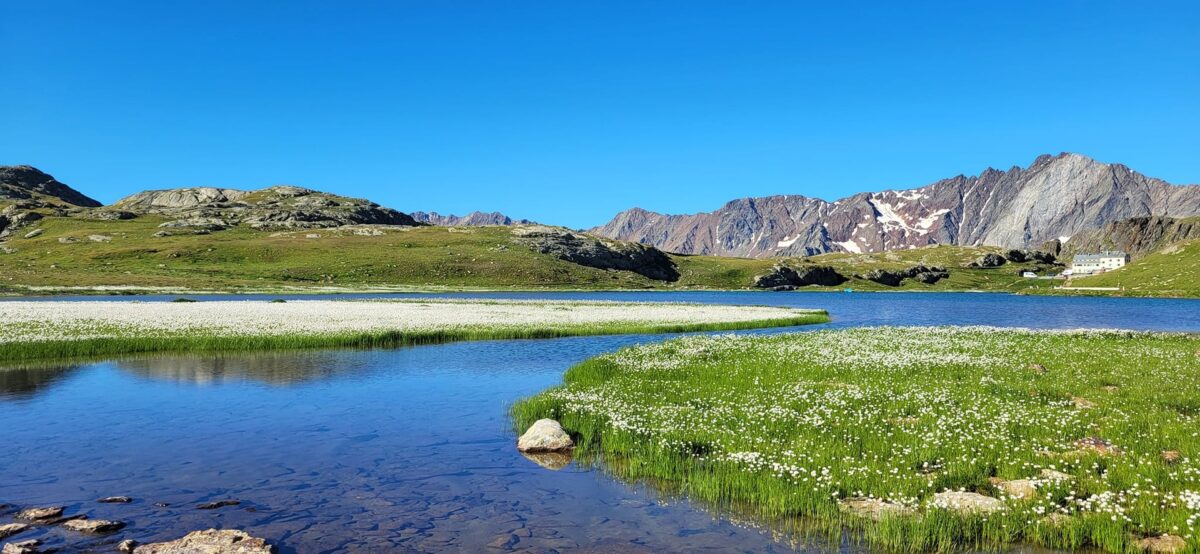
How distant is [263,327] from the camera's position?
1945 inches

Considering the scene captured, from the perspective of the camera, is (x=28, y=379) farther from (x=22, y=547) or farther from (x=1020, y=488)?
(x=1020, y=488)

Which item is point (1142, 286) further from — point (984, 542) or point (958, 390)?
point (984, 542)

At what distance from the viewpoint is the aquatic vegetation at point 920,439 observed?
38.5 feet

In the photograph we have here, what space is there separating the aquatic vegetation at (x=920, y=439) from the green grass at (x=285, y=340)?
69.3ft

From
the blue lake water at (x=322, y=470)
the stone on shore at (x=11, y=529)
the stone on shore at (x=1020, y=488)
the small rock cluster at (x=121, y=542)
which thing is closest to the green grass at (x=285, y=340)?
the blue lake water at (x=322, y=470)

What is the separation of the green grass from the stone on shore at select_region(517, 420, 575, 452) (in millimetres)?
28909

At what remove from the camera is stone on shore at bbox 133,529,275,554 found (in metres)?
10.7

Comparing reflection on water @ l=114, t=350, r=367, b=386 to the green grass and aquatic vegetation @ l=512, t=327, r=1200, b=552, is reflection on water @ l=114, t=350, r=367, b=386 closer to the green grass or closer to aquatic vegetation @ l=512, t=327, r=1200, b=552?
the green grass

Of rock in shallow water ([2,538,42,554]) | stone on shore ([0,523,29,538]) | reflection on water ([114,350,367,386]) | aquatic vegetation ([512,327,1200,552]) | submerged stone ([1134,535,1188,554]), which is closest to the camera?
submerged stone ([1134,535,1188,554])

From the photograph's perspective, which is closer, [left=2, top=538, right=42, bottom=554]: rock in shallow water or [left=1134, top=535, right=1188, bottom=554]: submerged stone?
[left=1134, top=535, right=1188, bottom=554]: submerged stone

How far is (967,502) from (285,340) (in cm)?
4205

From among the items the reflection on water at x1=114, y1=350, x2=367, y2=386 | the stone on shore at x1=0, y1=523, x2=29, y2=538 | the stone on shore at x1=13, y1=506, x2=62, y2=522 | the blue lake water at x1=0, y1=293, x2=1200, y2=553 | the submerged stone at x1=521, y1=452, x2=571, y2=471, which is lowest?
the submerged stone at x1=521, y1=452, x2=571, y2=471

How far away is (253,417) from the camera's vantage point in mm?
22703

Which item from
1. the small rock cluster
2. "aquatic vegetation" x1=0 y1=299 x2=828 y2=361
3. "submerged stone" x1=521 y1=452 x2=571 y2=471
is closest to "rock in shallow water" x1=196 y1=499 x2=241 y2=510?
the small rock cluster
